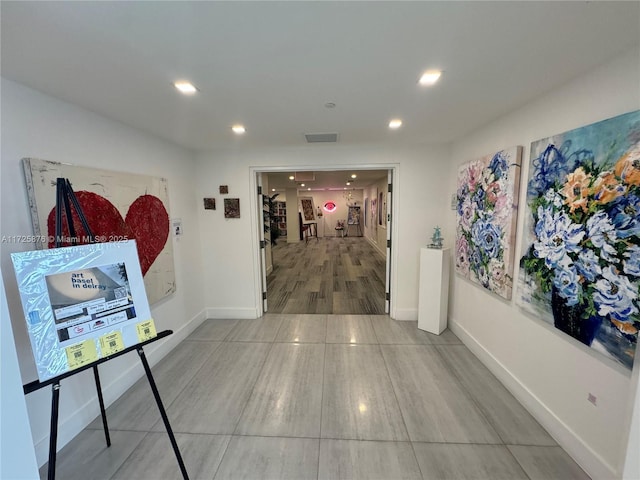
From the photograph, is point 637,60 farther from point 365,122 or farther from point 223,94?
point 223,94

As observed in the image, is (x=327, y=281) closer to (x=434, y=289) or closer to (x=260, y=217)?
(x=260, y=217)

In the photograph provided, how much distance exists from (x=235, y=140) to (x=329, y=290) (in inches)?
126

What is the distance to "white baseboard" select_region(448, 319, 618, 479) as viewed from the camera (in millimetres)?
1522

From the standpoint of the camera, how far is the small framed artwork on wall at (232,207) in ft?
12.0

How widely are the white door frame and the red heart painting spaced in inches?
44.5

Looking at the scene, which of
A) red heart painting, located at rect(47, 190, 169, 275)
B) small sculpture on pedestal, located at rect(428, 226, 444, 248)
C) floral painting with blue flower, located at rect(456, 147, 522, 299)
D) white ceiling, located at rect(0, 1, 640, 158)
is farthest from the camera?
small sculpture on pedestal, located at rect(428, 226, 444, 248)

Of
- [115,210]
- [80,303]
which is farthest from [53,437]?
[115,210]

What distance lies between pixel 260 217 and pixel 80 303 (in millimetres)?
2693

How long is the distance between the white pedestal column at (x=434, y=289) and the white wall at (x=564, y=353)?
0.60m

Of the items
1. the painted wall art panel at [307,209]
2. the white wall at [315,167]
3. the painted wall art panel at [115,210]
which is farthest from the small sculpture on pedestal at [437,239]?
the painted wall art panel at [307,209]

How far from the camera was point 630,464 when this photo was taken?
1.00 metres

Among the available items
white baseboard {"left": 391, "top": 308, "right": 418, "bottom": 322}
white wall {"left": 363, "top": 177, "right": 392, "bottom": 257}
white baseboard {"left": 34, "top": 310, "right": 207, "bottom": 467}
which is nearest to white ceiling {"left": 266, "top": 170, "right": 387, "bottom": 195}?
white wall {"left": 363, "top": 177, "right": 392, "bottom": 257}

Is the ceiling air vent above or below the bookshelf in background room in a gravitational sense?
above

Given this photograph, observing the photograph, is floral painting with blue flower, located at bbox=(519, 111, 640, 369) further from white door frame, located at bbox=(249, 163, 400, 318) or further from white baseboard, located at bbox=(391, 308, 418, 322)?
white baseboard, located at bbox=(391, 308, 418, 322)
